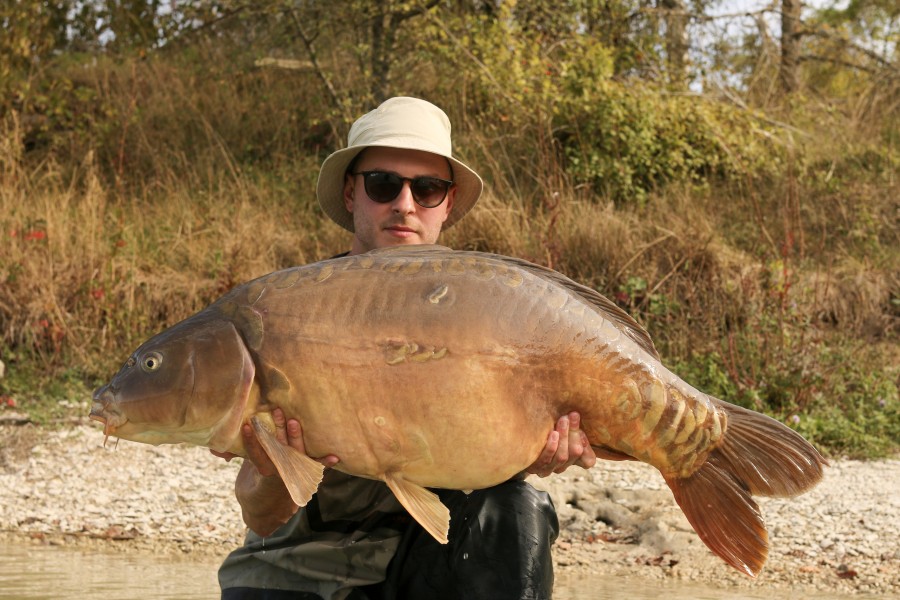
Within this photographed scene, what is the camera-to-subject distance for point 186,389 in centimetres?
240

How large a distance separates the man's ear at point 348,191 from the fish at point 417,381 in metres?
1.15

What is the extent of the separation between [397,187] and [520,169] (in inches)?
251

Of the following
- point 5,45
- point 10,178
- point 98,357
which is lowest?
point 98,357

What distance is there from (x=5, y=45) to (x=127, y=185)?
68.1 inches

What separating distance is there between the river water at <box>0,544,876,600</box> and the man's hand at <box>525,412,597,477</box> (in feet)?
5.91

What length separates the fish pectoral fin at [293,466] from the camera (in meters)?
2.37

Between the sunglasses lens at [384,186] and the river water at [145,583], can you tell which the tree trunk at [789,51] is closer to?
the river water at [145,583]

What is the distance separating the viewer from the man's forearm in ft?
9.77

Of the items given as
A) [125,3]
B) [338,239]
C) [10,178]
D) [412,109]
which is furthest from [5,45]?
[412,109]

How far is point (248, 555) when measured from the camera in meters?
3.22

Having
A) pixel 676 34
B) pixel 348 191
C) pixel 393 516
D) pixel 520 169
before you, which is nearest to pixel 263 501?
pixel 393 516

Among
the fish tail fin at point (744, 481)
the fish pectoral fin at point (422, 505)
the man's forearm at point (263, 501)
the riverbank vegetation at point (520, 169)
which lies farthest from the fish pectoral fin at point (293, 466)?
the riverbank vegetation at point (520, 169)

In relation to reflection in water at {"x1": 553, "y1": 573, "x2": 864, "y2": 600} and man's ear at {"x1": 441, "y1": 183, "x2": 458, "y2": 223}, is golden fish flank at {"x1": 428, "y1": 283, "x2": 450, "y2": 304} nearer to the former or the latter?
man's ear at {"x1": 441, "y1": 183, "x2": 458, "y2": 223}

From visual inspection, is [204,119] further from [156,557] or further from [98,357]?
[156,557]
